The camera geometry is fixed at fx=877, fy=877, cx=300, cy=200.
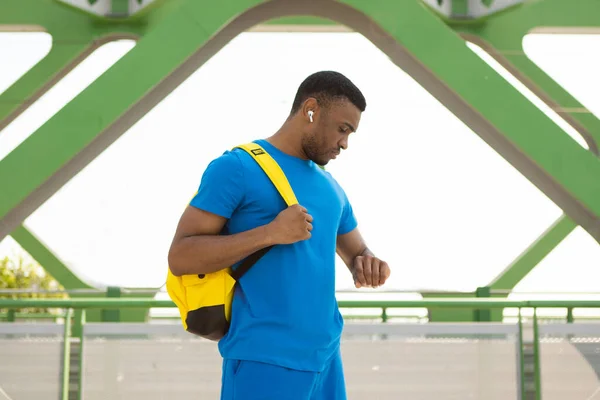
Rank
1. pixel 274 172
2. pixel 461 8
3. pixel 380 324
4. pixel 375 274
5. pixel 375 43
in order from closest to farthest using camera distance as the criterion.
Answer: pixel 274 172 < pixel 375 274 < pixel 380 324 < pixel 375 43 < pixel 461 8

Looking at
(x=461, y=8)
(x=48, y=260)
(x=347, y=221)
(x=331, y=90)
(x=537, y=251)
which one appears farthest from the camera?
(x=537, y=251)

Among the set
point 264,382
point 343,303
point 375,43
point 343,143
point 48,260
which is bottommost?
point 264,382

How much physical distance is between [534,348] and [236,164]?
3.26 metres

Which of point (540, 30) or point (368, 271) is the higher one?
point (540, 30)

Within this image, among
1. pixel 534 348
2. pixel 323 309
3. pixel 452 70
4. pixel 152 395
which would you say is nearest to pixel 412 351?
pixel 534 348

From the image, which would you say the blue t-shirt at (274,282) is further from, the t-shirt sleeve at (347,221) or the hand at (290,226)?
the t-shirt sleeve at (347,221)

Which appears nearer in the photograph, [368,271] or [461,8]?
[368,271]

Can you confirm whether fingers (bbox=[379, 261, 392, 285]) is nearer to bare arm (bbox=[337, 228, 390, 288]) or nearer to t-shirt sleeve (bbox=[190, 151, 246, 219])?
bare arm (bbox=[337, 228, 390, 288])

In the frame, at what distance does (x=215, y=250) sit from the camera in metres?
2.17

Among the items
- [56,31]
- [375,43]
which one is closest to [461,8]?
[375,43]

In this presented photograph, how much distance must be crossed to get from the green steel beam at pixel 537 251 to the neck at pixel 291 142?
1330cm

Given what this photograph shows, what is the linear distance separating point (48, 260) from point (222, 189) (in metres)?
13.2

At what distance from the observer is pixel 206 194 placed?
2.22 m

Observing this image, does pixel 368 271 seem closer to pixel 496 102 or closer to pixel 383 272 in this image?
pixel 383 272
